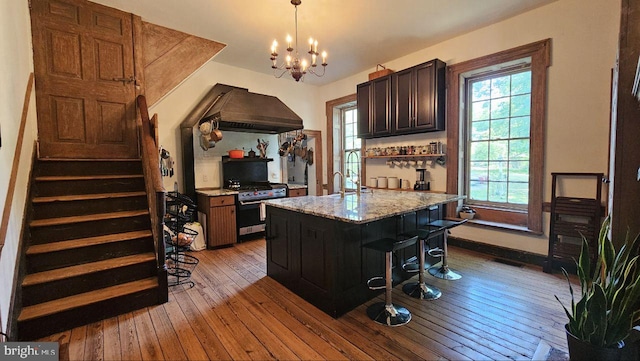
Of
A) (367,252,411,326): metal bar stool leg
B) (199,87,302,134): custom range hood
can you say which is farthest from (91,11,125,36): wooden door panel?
(367,252,411,326): metal bar stool leg

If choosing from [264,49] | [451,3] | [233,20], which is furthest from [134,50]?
[451,3]

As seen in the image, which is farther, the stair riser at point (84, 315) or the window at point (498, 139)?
the window at point (498, 139)

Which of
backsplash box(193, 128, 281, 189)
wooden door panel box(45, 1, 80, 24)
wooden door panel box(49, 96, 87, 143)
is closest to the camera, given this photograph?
wooden door panel box(45, 1, 80, 24)

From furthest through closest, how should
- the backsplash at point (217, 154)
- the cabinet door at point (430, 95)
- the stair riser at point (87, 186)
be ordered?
the backsplash at point (217, 154), the cabinet door at point (430, 95), the stair riser at point (87, 186)

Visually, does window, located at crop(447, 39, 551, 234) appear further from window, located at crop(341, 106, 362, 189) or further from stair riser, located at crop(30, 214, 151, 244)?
stair riser, located at crop(30, 214, 151, 244)

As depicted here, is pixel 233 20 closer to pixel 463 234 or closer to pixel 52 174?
pixel 52 174

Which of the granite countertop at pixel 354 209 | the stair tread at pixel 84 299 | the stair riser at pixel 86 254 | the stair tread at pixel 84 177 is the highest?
the stair tread at pixel 84 177

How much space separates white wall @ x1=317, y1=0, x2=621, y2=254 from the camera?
2.79m

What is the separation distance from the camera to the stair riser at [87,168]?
287 centimetres

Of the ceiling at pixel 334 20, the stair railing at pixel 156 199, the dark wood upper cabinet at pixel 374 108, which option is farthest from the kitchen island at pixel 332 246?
the ceiling at pixel 334 20

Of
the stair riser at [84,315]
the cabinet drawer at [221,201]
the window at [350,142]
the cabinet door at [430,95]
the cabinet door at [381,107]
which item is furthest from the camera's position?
the window at [350,142]

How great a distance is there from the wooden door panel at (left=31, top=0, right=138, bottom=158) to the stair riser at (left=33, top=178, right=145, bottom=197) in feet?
1.97

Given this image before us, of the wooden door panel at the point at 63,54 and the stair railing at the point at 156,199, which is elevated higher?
the wooden door panel at the point at 63,54

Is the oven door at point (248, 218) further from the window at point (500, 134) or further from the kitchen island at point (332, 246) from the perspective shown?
the window at point (500, 134)
